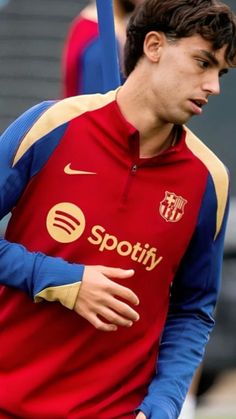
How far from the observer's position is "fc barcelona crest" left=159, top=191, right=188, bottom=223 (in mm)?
4656

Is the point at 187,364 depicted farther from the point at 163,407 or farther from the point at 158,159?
the point at 158,159

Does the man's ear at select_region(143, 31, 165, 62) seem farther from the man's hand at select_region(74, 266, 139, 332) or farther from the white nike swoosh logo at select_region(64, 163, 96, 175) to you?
the man's hand at select_region(74, 266, 139, 332)

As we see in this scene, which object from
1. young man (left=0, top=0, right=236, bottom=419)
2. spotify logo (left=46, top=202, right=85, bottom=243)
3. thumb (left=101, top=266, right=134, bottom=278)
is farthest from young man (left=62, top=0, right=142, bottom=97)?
thumb (left=101, top=266, right=134, bottom=278)

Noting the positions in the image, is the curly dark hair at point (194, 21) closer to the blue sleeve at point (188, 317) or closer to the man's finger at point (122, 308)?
the blue sleeve at point (188, 317)

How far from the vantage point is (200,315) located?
193 inches

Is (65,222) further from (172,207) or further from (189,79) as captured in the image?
(189,79)

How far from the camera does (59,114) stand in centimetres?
460

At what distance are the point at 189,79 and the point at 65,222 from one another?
0.55 meters

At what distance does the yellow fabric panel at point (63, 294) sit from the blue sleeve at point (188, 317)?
17.5 inches

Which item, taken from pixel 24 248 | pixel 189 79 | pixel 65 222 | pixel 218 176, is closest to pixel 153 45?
pixel 189 79

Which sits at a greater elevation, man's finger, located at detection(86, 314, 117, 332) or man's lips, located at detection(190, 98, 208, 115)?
man's lips, located at detection(190, 98, 208, 115)

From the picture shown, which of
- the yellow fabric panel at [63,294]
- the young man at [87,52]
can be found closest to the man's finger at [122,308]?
the yellow fabric panel at [63,294]

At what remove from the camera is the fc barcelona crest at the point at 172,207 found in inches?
183

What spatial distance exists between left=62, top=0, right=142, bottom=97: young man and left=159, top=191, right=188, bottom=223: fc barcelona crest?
150 cm
